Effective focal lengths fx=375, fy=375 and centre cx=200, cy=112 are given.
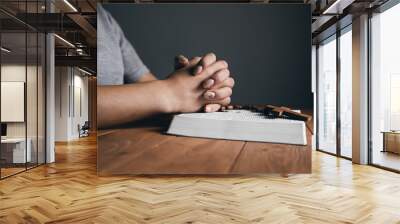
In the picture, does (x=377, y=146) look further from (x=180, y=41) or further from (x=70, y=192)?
(x=70, y=192)

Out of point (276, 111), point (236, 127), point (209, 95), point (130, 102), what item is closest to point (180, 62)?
point (209, 95)

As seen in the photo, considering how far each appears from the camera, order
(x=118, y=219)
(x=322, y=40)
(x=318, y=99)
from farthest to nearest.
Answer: (x=318, y=99) < (x=322, y=40) < (x=118, y=219)

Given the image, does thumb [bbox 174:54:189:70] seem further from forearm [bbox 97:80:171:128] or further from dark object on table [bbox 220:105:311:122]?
dark object on table [bbox 220:105:311:122]

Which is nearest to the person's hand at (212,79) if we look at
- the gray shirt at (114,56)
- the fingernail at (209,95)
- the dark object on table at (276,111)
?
the fingernail at (209,95)

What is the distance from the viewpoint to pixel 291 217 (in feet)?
12.2

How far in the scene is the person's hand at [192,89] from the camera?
19.7 ft

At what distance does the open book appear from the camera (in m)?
5.87

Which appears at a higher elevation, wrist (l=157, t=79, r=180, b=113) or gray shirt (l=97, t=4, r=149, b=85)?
gray shirt (l=97, t=4, r=149, b=85)

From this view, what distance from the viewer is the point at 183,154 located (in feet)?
19.6

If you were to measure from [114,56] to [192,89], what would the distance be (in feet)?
4.47

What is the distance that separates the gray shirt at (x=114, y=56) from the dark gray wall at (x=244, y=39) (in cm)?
15

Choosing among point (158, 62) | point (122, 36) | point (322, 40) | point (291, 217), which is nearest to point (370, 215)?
point (291, 217)

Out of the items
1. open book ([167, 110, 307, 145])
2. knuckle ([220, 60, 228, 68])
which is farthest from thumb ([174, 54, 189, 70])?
open book ([167, 110, 307, 145])

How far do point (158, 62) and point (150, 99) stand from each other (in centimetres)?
62
